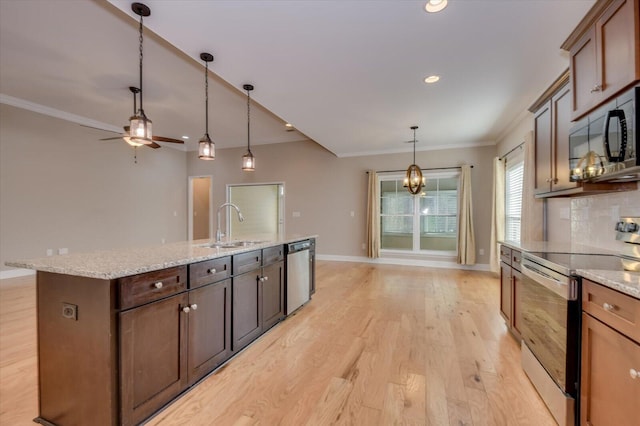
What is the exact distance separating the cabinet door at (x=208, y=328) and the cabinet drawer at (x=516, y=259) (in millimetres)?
2440

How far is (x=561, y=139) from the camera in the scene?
2.34m

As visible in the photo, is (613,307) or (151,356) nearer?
(613,307)

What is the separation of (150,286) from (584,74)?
3126 millimetres

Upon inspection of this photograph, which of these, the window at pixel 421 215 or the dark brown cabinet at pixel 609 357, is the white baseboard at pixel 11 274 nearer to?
the window at pixel 421 215

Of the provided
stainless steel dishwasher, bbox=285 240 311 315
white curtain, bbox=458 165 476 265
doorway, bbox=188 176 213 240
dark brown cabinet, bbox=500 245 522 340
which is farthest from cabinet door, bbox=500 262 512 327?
doorway, bbox=188 176 213 240

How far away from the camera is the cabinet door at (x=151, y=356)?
4.58ft

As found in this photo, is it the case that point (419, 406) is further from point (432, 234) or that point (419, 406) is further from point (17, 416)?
point (432, 234)

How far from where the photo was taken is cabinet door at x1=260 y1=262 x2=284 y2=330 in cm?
263

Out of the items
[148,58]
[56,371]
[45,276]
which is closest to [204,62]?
[148,58]

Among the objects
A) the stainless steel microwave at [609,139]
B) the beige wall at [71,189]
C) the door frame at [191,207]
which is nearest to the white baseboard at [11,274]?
the beige wall at [71,189]

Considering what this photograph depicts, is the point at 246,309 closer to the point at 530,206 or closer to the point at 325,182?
the point at 530,206

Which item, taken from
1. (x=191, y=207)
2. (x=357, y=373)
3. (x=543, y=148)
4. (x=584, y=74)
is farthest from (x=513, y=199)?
(x=191, y=207)

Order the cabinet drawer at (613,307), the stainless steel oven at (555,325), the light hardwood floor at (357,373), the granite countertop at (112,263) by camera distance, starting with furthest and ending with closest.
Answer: the light hardwood floor at (357,373) → the stainless steel oven at (555,325) → the granite countertop at (112,263) → the cabinet drawer at (613,307)

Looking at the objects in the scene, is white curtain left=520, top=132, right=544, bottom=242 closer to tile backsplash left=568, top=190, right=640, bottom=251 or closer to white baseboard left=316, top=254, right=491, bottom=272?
tile backsplash left=568, top=190, right=640, bottom=251
